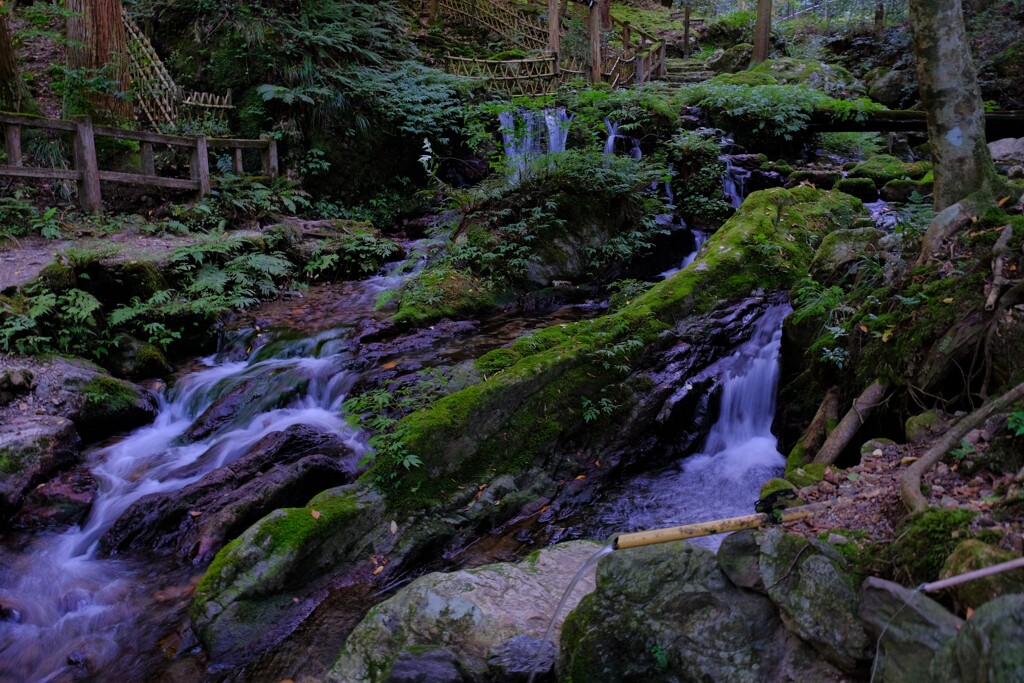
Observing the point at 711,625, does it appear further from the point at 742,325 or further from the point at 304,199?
the point at 304,199

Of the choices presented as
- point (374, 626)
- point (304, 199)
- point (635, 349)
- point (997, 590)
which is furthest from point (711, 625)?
point (304, 199)

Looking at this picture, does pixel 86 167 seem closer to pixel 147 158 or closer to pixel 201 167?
pixel 147 158

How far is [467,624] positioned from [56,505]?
4414mm

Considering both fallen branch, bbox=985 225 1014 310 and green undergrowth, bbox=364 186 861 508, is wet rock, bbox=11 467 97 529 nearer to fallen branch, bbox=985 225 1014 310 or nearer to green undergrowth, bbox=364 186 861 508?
green undergrowth, bbox=364 186 861 508

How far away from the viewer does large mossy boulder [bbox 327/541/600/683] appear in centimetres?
340

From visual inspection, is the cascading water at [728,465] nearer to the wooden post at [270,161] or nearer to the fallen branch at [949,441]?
the fallen branch at [949,441]

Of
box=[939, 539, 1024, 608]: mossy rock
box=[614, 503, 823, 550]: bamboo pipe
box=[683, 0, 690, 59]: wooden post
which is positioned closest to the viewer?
Answer: box=[939, 539, 1024, 608]: mossy rock

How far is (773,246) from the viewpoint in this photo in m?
8.26

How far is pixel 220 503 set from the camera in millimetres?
5379

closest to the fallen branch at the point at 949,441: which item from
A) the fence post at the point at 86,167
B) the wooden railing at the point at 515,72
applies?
the fence post at the point at 86,167

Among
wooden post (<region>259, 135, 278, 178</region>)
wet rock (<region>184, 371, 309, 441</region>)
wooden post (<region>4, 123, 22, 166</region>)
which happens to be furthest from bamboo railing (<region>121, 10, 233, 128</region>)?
wet rock (<region>184, 371, 309, 441</region>)

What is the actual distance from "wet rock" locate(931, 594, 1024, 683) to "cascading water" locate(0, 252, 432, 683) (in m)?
4.47

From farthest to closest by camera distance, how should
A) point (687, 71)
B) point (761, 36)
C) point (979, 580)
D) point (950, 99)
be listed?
point (687, 71) < point (761, 36) < point (950, 99) < point (979, 580)

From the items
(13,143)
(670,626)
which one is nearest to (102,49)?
(13,143)
